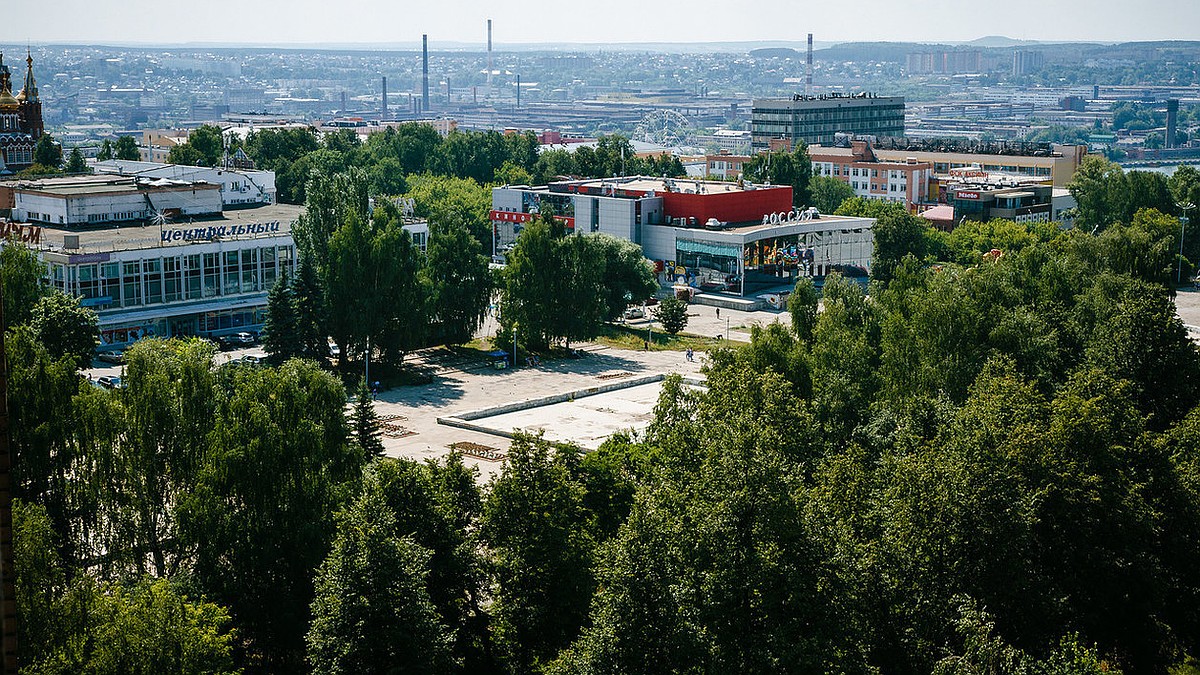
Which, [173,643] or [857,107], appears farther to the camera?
[857,107]

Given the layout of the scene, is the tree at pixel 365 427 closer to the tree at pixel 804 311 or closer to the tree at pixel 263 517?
the tree at pixel 263 517

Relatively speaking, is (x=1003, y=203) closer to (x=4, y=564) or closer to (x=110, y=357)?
(x=110, y=357)

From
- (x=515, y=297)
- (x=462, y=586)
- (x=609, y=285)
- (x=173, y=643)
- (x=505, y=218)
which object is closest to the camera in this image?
(x=173, y=643)

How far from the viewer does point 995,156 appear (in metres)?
115

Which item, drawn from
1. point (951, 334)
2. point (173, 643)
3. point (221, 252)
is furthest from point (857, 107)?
point (173, 643)

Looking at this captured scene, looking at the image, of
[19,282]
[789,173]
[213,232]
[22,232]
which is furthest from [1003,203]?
[19,282]

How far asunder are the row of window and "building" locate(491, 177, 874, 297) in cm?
1745

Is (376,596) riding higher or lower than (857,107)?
lower

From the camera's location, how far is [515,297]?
191 ft

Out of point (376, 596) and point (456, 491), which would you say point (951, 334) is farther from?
point (376, 596)

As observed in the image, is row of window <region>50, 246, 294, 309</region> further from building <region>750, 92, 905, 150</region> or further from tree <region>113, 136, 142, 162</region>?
building <region>750, 92, 905, 150</region>

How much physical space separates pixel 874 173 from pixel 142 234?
200 ft

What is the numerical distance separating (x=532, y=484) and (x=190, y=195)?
46.8m

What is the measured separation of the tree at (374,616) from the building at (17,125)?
68732 mm
